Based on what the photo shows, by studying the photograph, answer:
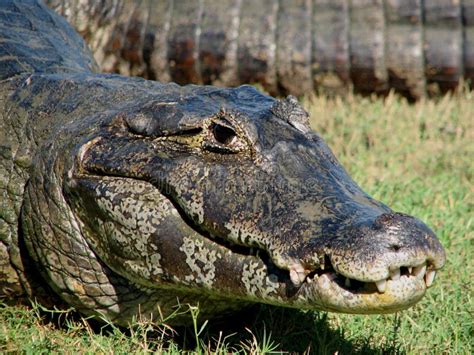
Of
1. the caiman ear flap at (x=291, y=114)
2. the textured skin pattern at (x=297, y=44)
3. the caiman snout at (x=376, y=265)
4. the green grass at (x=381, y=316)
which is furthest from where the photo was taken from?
the textured skin pattern at (x=297, y=44)

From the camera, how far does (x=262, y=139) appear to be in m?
3.11

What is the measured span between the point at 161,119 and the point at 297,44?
403cm

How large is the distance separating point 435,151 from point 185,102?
310 centimetres

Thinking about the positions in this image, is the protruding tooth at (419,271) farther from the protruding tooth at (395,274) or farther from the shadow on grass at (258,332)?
the shadow on grass at (258,332)

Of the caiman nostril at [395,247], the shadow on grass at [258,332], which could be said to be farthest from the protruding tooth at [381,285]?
the shadow on grass at [258,332]

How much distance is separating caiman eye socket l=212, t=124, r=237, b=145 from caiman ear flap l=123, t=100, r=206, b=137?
7 centimetres

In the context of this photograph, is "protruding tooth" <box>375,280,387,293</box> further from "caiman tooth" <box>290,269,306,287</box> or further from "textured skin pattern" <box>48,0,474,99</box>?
"textured skin pattern" <box>48,0,474,99</box>

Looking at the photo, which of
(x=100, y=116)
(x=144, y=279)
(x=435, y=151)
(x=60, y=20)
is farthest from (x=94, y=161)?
(x=435, y=151)

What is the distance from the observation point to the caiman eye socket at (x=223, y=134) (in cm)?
313

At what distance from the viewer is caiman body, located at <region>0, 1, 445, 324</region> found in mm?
2711

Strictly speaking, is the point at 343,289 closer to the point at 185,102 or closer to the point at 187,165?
the point at 187,165

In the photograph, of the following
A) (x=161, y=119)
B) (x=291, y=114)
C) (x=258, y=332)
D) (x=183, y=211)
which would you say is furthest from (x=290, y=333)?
(x=161, y=119)

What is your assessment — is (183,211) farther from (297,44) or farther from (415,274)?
(297,44)

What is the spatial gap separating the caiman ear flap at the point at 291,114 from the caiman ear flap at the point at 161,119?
29 centimetres
